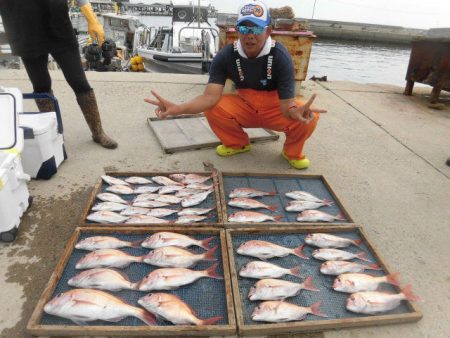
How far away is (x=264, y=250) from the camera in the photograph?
2.38 metres

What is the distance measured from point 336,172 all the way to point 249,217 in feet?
5.33

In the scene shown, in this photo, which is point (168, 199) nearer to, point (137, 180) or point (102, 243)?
point (137, 180)

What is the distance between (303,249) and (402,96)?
644cm

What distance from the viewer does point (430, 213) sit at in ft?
10.5

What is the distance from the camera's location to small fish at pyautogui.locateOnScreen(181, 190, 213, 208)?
294cm

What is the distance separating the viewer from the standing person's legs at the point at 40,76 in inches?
135

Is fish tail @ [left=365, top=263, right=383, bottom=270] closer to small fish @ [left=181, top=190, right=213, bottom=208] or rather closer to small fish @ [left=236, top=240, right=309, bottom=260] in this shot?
small fish @ [left=236, top=240, right=309, bottom=260]

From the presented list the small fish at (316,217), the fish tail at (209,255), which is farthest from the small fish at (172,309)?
the small fish at (316,217)

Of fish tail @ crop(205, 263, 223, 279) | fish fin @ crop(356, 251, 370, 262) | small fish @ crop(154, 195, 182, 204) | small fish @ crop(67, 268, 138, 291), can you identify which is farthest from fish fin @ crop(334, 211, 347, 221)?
small fish @ crop(67, 268, 138, 291)

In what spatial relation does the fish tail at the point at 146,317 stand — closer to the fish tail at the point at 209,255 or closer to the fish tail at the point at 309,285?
the fish tail at the point at 209,255

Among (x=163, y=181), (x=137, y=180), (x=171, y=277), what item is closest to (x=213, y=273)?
(x=171, y=277)

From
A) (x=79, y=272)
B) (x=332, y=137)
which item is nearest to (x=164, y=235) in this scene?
(x=79, y=272)

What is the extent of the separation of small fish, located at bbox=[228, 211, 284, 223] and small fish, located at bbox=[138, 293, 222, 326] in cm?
91

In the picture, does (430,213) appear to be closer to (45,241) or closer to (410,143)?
(410,143)
